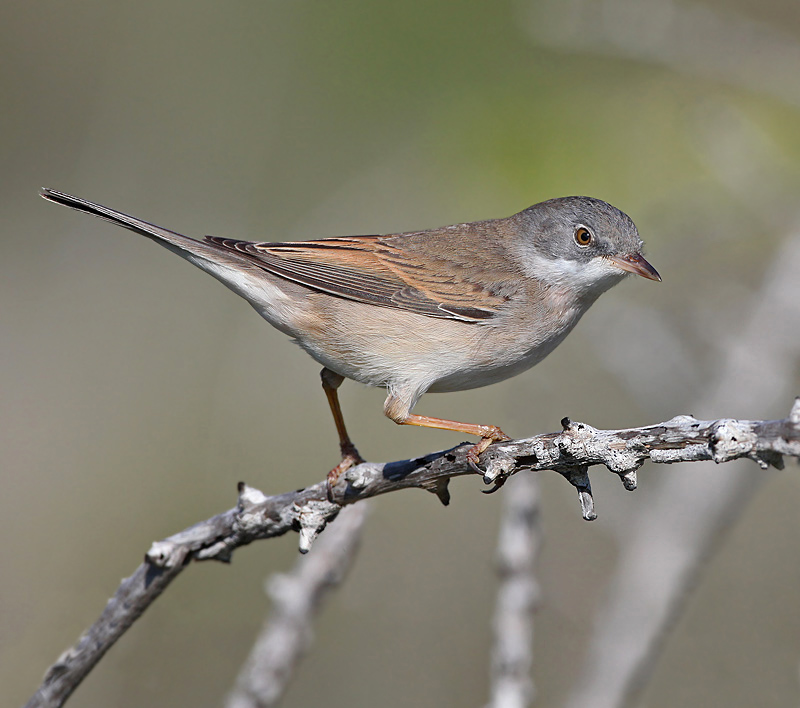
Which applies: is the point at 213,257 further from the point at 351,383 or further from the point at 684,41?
the point at 684,41

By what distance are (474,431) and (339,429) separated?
2.90 feet

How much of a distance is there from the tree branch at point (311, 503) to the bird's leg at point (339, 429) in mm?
634

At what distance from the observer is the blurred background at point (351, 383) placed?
491 cm

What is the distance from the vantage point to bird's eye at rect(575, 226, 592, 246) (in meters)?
4.66

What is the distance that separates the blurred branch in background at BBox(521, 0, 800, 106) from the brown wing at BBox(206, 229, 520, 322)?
146 centimetres

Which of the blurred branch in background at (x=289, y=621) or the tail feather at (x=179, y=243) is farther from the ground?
the tail feather at (x=179, y=243)

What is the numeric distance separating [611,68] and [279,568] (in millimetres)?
4707

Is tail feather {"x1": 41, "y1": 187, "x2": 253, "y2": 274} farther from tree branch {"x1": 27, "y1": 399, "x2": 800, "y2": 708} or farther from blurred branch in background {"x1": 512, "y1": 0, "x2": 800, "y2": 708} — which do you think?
blurred branch in background {"x1": 512, "y1": 0, "x2": 800, "y2": 708}

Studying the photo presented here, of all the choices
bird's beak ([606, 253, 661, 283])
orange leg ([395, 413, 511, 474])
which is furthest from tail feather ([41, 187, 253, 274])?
bird's beak ([606, 253, 661, 283])

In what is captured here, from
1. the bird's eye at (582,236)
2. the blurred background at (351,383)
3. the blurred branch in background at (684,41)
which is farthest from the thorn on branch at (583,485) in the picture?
the blurred branch in background at (684,41)

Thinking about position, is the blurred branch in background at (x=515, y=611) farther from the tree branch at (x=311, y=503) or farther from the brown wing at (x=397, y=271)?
the brown wing at (x=397, y=271)

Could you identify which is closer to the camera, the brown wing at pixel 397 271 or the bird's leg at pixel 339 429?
the bird's leg at pixel 339 429

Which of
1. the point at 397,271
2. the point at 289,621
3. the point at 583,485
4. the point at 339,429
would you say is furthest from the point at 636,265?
the point at 289,621

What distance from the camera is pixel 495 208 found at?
575 cm
